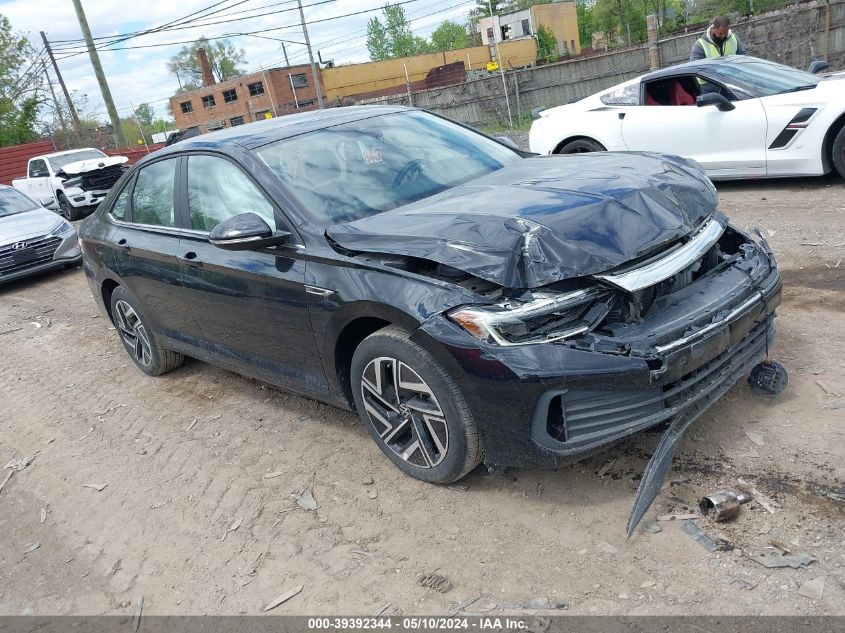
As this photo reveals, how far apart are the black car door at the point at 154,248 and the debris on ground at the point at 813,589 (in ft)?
12.0

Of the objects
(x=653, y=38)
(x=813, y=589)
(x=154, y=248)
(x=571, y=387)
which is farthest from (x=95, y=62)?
(x=813, y=589)

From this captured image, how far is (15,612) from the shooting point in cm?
326

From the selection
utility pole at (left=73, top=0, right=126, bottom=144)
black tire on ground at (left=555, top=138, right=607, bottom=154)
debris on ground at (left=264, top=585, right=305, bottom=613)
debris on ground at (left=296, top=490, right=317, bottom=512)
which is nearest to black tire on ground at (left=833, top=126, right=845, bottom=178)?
black tire on ground at (left=555, top=138, right=607, bottom=154)

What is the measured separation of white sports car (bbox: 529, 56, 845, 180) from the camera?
24.0 feet

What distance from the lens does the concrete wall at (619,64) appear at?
607 inches

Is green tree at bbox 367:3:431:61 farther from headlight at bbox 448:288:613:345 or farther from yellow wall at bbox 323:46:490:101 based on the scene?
headlight at bbox 448:288:613:345

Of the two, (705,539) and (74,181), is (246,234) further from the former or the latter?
(74,181)

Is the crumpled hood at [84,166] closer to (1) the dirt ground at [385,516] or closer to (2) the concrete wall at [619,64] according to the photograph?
(2) the concrete wall at [619,64]

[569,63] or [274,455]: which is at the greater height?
[569,63]

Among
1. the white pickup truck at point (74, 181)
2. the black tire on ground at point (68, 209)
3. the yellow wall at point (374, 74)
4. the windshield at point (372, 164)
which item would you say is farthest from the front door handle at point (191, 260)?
the yellow wall at point (374, 74)

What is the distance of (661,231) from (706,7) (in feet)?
152

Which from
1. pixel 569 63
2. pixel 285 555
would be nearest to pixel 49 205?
pixel 569 63

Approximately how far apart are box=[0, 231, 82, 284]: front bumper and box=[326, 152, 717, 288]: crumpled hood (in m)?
8.03

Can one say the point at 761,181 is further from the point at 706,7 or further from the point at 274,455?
the point at 706,7
